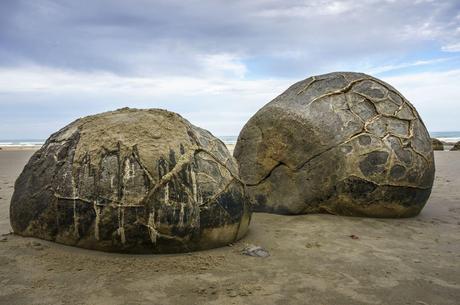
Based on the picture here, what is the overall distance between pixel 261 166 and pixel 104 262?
3.01m

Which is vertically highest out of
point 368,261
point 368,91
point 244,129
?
point 368,91

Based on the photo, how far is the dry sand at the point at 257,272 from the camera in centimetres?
288

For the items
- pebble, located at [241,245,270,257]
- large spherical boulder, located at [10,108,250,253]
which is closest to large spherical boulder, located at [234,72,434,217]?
large spherical boulder, located at [10,108,250,253]

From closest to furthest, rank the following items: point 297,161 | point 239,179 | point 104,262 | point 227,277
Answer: point 227,277 → point 104,262 → point 239,179 → point 297,161

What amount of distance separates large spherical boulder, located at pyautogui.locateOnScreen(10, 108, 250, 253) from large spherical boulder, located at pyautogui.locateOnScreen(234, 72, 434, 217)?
5.20ft

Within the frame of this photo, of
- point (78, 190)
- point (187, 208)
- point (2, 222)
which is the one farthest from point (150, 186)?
point (2, 222)

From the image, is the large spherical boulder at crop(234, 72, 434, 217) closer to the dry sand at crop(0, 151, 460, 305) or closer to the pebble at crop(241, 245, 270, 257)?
the dry sand at crop(0, 151, 460, 305)

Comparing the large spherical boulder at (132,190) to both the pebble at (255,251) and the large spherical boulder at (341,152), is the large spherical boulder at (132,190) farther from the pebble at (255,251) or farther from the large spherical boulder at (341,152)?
the large spherical boulder at (341,152)

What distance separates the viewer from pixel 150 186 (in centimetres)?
369

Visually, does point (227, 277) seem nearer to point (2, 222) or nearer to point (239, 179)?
point (239, 179)

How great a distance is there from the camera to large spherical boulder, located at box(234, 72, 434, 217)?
5.45m

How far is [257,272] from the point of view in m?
3.37

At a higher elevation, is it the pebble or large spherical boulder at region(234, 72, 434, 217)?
large spherical boulder at region(234, 72, 434, 217)

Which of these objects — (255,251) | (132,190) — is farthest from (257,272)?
(132,190)
